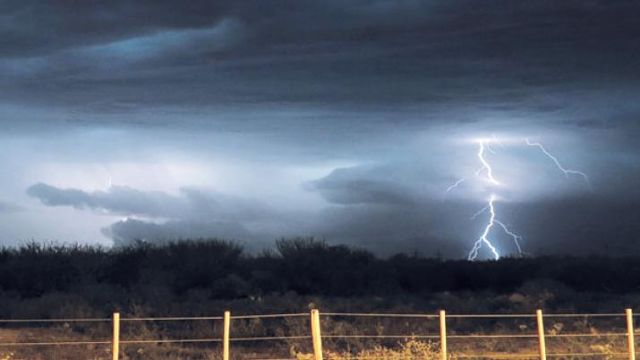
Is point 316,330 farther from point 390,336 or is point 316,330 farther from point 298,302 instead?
point 298,302

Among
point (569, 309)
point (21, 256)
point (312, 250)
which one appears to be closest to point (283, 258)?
point (312, 250)

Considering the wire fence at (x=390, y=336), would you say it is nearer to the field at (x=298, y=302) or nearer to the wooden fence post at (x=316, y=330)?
the field at (x=298, y=302)

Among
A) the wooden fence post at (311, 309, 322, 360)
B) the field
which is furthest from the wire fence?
the wooden fence post at (311, 309, 322, 360)

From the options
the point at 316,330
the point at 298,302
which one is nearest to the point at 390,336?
the point at 316,330

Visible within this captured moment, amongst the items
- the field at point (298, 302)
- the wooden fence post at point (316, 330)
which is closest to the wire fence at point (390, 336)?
the field at point (298, 302)

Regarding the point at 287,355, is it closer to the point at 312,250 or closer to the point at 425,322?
the point at 425,322

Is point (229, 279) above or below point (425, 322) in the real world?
above

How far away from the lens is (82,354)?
3741 cm

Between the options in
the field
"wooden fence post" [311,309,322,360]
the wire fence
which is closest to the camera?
"wooden fence post" [311,309,322,360]

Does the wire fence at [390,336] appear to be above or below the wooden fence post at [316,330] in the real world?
Answer: above

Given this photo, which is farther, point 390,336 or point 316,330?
point 390,336

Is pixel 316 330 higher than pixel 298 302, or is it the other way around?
pixel 298 302

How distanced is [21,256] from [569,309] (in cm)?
3025

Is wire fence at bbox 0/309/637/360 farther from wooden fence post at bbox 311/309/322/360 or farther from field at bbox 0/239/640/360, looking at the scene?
wooden fence post at bbox 311/309/322/360
